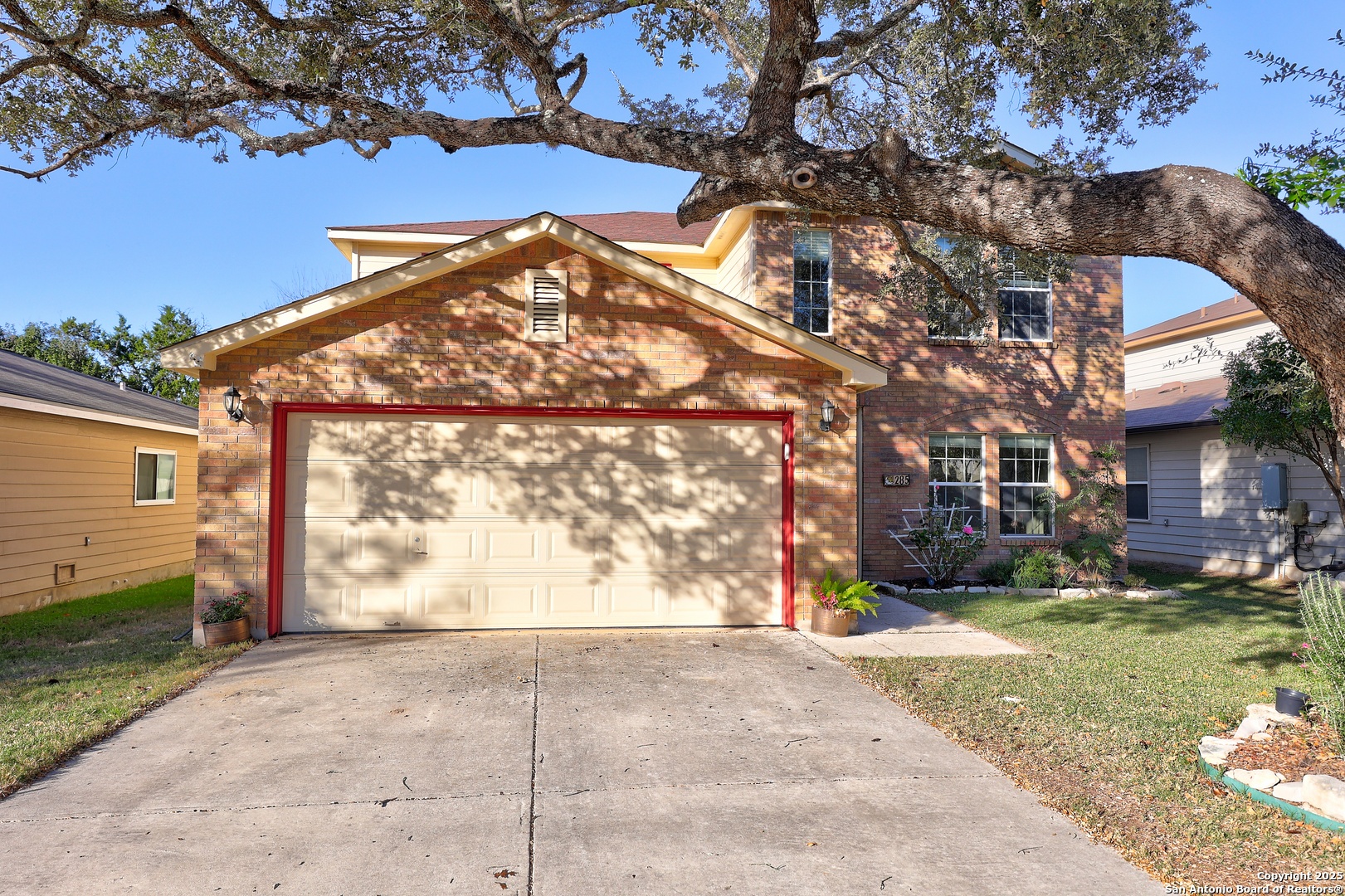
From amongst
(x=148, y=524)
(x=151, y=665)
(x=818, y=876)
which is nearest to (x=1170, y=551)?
(x=818, y=876)

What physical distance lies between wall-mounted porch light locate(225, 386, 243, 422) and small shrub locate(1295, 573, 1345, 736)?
9.36 metres

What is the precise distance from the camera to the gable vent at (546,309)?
8.62 m

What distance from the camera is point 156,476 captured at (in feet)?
45.6

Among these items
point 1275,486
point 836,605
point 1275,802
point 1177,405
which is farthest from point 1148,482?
point 1275,802

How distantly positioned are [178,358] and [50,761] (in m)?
4.44

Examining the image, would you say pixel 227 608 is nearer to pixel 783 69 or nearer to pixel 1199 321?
pixel 783 69

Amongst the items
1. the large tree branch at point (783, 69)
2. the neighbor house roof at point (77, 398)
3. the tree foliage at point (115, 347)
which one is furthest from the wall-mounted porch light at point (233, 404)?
the tree foliage at point (115, 347)

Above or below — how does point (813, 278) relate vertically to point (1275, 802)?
above

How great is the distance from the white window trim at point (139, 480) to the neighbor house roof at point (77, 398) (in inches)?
19.5

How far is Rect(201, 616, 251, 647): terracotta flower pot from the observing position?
7863 millimetres

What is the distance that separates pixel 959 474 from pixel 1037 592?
7.55 ft

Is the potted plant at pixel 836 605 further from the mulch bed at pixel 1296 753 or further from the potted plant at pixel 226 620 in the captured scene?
the potted plant at pixel 226 620

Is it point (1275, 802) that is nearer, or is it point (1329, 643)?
point (1275, 802)

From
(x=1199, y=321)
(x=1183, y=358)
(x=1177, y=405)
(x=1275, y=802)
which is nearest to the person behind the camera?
(x=1275, y=802)
